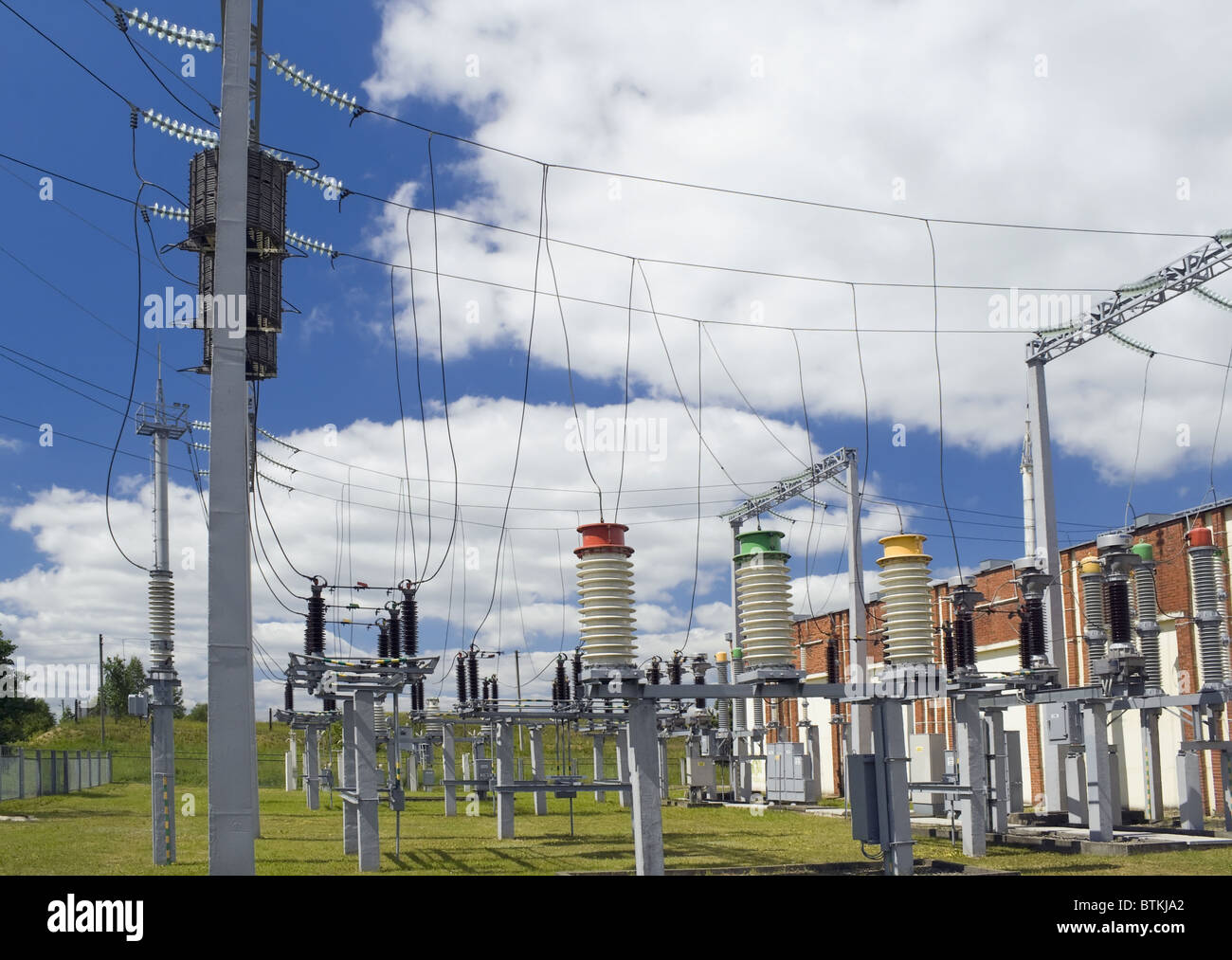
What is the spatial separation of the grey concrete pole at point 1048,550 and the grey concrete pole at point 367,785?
1376 cm

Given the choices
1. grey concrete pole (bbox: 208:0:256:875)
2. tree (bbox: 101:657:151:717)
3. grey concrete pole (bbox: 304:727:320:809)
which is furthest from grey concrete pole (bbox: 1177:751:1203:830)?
tree (bbox: 101:657:151:717)

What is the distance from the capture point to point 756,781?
37688mm

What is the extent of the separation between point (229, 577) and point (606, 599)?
4170 millimetres

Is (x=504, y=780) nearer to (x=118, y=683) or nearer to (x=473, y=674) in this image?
(x=473, y=674)

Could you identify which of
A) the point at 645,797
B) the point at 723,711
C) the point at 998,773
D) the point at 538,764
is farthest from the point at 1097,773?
the point at 723,711

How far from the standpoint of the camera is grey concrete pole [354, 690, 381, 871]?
17.1 meters

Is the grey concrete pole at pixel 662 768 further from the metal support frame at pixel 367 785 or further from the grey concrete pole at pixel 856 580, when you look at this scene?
the metal support frame at pixel 367 785

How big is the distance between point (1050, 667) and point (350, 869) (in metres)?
11.7

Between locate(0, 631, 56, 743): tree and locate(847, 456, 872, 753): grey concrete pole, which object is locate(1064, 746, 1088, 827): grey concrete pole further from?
locate(0, 631, 56, 743): tree

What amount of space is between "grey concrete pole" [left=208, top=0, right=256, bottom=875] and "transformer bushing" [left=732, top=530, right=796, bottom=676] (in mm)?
5064

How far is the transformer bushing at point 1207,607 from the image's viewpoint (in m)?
21.0

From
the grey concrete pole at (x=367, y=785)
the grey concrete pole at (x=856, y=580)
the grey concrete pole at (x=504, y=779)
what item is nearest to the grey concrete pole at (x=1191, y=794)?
the grey concrete pole at (x=856, y=580)
